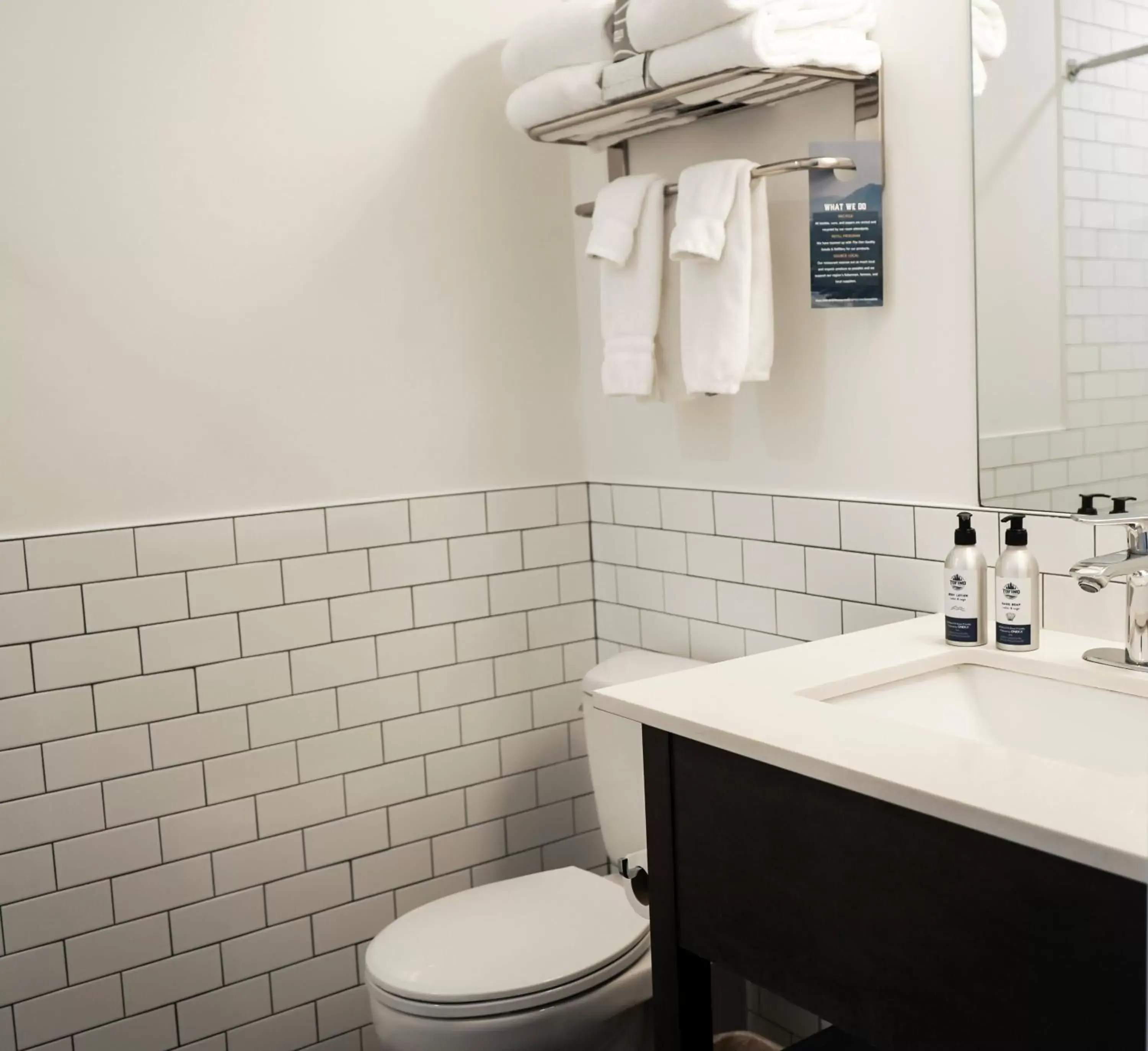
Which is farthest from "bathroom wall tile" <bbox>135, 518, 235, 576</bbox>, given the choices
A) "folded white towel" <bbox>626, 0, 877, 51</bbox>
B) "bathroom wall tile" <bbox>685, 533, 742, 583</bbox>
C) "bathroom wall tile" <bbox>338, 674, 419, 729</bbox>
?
"folded white towel" <bbox>626, 0, 877, 51</bbox>

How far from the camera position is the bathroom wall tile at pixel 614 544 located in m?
2.49

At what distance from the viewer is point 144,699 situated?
2088mm

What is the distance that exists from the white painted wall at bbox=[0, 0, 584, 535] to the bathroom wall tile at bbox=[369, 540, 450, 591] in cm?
11

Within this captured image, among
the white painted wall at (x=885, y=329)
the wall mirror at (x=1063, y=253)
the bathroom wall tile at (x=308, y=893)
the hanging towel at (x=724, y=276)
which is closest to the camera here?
the wall mirror at (x=1063, y=253)

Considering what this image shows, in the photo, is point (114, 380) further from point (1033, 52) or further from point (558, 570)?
point (1033, 52)

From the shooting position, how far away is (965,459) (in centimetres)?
181

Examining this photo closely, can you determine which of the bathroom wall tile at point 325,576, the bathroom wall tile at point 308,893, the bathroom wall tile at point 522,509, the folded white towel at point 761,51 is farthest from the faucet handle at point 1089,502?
the bathroom wall tile at point 308,893

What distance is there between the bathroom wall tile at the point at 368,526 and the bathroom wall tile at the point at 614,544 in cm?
44

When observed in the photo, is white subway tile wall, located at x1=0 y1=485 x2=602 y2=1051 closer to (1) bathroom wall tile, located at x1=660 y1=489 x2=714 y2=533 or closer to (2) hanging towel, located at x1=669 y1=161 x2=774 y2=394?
(1) bathroom wall tile, located at x1=660 y1=489 x2=714 y2=533

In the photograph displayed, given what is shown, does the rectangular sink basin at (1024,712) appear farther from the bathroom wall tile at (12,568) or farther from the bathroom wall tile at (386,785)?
the bathroom wall tile at (12,568)

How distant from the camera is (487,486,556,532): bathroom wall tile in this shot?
2459 millimetres

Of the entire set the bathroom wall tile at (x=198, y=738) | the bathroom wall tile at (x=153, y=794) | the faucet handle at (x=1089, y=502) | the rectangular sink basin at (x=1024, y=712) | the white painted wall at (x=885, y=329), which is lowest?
the bathroom wall tile at (x=153, y=794)

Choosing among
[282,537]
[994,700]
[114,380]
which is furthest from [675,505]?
[114,380]

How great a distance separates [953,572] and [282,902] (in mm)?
1374
